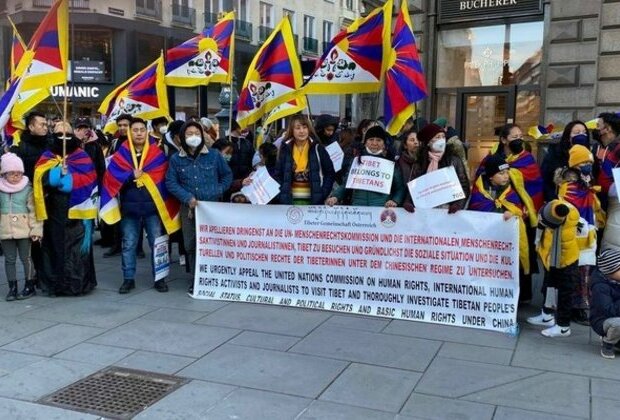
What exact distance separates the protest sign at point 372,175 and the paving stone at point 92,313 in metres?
2.46

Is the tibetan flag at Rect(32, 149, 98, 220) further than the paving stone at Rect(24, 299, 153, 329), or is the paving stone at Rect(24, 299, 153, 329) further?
the tibetan flag at Rect(32, 149, 98, 220)

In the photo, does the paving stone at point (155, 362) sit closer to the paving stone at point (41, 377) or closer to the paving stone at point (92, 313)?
the paving stone at point (41, 377)

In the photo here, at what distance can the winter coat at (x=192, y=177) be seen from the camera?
683 centimetres

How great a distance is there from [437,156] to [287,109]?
296 cm

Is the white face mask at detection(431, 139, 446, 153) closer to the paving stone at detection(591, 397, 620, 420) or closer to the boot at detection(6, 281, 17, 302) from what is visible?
the paving stone at detection(591, 397, 620, 420)

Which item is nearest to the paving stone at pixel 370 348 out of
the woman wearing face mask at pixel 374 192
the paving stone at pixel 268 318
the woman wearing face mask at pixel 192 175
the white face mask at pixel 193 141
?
the paving stone at pixel 268 318

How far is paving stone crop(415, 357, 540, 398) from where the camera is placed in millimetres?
4305

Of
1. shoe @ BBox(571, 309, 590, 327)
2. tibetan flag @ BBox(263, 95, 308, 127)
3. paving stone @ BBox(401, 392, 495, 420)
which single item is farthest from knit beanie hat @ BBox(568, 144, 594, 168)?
tibetan flag @ BBox(263, 95, 308, 127)

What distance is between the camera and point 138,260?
28.6 ft

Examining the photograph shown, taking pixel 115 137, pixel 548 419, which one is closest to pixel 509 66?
pixel 115 137

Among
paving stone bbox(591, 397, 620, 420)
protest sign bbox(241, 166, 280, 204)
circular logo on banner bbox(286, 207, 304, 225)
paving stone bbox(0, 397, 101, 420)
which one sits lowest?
paving stone bbox(0, 397, 101, 420)

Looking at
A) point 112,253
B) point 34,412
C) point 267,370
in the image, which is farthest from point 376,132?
point 112,253

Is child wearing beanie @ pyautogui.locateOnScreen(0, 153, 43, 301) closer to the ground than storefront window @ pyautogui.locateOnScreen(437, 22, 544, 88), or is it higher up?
closer to the ground

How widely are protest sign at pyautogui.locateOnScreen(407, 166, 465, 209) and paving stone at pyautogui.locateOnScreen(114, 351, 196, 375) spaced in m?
2.58
